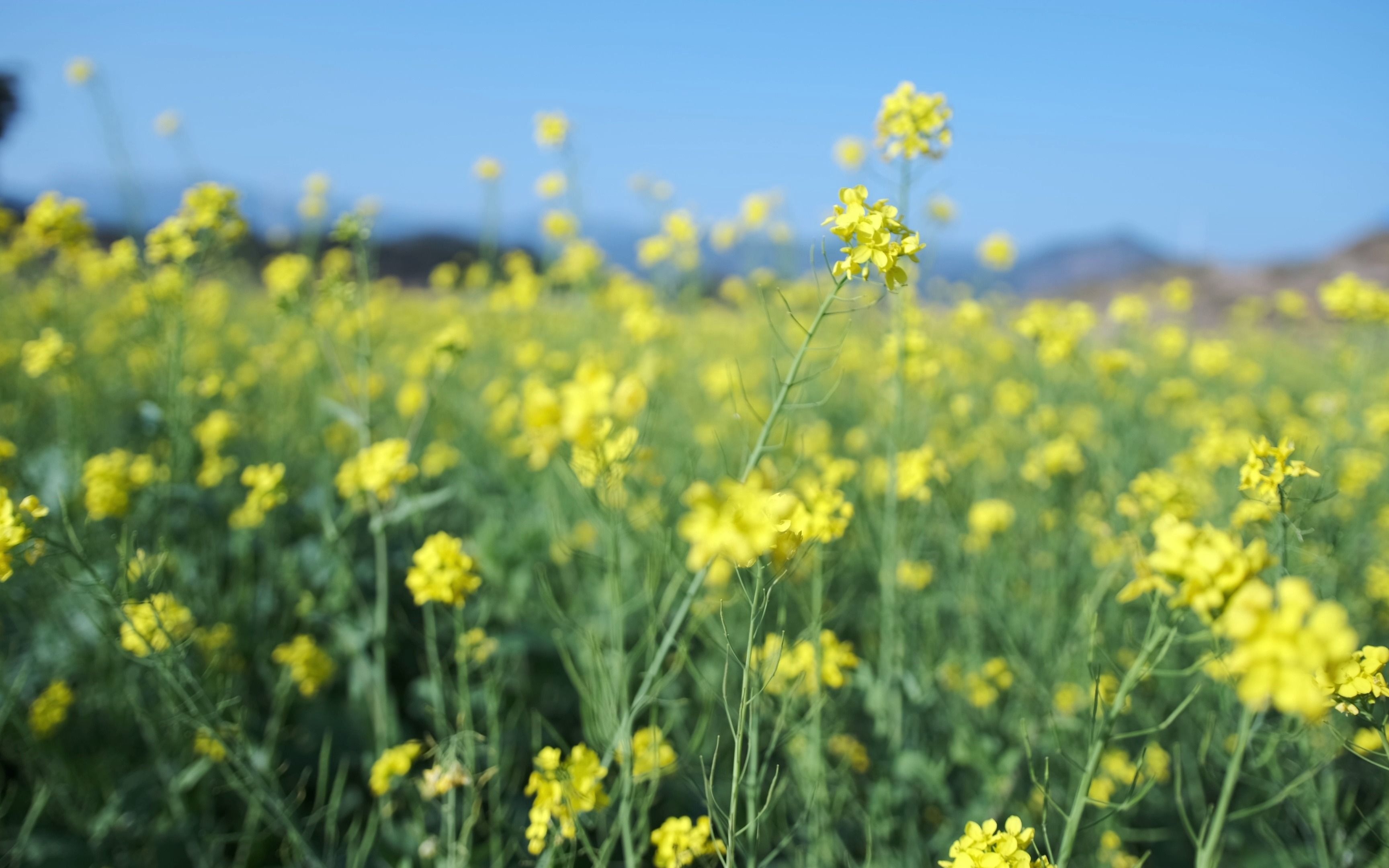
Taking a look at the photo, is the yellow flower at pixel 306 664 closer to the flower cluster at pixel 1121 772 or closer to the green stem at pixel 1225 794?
the green stem at pixel 1225 794

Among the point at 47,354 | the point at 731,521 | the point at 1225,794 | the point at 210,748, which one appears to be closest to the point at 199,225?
the point at 47,354

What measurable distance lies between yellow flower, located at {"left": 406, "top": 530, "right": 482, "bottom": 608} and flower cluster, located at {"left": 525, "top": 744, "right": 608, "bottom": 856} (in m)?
0.40

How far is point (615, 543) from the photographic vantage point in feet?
4.95

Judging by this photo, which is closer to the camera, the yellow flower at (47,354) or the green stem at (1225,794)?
the green stem at (1225,794)

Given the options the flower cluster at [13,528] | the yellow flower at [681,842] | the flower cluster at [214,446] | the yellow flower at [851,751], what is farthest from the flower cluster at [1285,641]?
the flower cluster at [214,446]

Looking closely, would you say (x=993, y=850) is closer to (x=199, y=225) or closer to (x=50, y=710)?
(x=50, y=710)

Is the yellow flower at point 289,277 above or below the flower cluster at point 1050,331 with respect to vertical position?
above

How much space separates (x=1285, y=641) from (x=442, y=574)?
1.39 m

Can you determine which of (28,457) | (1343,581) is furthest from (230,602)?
(1343,581)

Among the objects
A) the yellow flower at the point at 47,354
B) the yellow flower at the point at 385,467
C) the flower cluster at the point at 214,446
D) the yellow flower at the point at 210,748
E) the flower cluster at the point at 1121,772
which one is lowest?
the flower cluster at the point at 1121,772

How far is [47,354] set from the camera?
8.09ft

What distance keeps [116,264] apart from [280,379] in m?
1.35

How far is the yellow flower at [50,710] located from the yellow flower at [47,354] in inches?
40.8

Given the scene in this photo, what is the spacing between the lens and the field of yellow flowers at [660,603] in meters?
1.21
